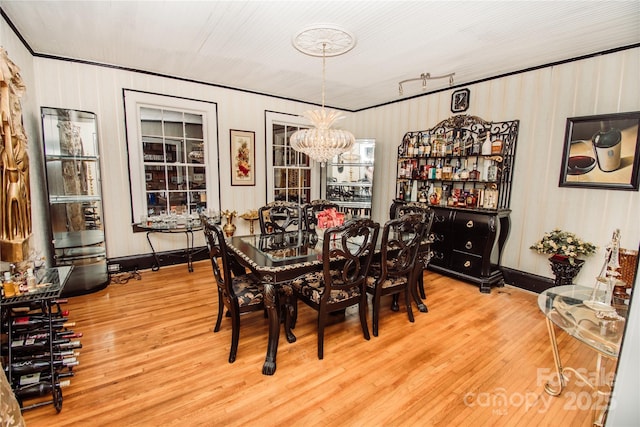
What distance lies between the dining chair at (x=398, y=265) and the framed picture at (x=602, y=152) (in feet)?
6.38

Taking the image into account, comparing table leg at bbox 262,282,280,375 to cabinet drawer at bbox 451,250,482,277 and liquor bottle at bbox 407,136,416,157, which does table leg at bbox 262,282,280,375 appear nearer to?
cabinet drawer at bbox 451,250,482,277

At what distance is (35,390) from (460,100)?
5.10 meters

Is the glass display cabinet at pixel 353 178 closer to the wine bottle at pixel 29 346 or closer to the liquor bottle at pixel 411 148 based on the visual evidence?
the liquor bottle at pixel 411 148

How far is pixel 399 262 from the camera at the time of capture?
2.76 meters

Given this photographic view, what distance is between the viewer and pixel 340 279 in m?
2.52

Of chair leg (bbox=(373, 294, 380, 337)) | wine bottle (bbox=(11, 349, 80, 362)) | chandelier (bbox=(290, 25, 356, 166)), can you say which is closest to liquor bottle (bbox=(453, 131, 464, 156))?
chandelier (bbox=(290, 25, 356, 166))

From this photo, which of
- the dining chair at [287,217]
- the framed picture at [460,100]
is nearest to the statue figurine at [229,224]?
the dining chair at [287,217]

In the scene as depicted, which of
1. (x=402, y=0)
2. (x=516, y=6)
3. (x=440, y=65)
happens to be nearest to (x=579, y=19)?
(x=516, y=6)

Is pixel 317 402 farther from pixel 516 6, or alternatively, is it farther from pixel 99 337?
pixel 516 6

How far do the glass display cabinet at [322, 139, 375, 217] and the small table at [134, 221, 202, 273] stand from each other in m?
2.49

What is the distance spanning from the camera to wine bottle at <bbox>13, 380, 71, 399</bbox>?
1765mm

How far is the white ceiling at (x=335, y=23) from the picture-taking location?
7.60 feet

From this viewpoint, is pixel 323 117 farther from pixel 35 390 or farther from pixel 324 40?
pixel 35 390

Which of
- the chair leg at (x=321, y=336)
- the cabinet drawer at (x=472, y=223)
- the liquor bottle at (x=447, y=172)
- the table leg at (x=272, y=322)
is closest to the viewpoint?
the table leg at (x=272, y=322)
